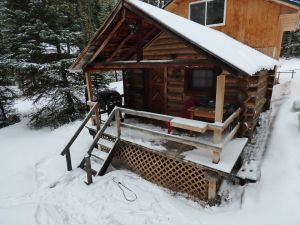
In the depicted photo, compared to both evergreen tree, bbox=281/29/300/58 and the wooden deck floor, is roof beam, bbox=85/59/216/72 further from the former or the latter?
evergreen tree, bbox=281/29/300/58

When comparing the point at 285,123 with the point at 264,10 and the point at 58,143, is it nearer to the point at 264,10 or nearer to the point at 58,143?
the point at 264,10

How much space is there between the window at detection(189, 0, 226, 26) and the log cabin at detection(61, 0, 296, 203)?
12.0 feet

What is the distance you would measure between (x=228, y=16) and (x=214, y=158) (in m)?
7.95

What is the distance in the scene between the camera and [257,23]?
9508 mm

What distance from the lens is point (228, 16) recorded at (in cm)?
998

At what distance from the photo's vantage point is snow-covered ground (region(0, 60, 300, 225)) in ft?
15.6

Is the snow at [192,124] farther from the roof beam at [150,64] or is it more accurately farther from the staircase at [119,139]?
the roof beam at [150,64]

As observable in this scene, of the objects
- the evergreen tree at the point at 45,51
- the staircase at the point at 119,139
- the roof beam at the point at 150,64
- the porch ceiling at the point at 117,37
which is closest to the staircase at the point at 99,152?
the staircase at the point at 119,139

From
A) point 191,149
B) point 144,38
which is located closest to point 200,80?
point 144,38

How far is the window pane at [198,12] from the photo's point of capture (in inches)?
421

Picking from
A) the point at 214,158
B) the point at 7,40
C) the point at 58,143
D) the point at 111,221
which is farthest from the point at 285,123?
the point at 7,40

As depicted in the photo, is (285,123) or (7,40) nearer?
(285,123)

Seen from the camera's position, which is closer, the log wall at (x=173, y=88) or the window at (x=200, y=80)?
the log wall at (x=173, y=88)

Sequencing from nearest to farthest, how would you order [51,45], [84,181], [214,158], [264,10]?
[214,158] → [84,181] → [264,10] → [51,45]
